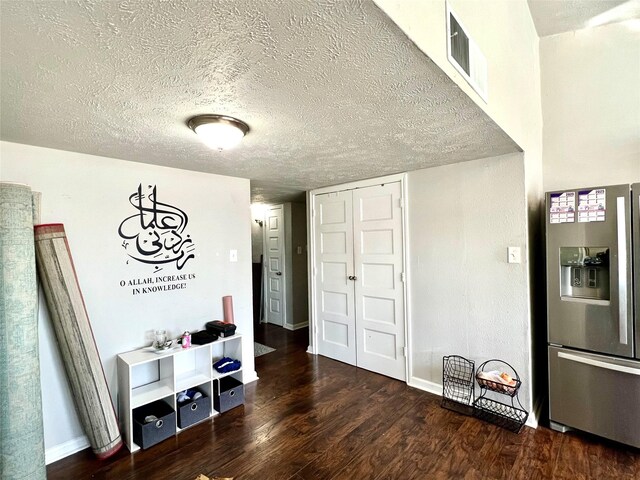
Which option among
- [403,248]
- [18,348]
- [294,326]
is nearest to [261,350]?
[294,326]

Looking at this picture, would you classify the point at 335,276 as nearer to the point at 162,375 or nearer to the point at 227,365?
the point at 227,365

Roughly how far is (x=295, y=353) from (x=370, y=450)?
2.01 metres

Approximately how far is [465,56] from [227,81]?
3.54 feet

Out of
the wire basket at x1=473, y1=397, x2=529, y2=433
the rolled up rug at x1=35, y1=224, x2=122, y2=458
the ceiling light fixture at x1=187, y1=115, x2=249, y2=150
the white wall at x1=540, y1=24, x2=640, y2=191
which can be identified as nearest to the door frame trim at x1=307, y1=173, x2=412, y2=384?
the wire basket at x1=473, y1=397, x2=529, y2=433

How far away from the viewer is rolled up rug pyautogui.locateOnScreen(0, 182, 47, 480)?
1.66 meters

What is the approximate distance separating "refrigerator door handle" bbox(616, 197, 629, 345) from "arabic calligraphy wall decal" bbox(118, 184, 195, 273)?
3.22m

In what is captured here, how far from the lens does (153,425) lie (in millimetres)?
2189

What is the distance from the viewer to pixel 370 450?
2111 millimetres

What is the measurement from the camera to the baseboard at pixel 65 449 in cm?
204

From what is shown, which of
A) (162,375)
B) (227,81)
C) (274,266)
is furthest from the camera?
(274,266)

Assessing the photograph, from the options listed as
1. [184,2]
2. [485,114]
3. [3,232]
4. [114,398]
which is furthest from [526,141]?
[114,398]

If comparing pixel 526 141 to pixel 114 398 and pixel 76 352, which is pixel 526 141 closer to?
pixel 76 352

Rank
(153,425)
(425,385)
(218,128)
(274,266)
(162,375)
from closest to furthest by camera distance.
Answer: (218,128) → (153,425) → (162,375) → (425,385) → (274,266)

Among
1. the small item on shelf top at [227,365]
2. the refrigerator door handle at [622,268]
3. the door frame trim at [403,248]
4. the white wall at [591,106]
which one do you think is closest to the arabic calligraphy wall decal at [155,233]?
the small item on shelf top at [227,365]
